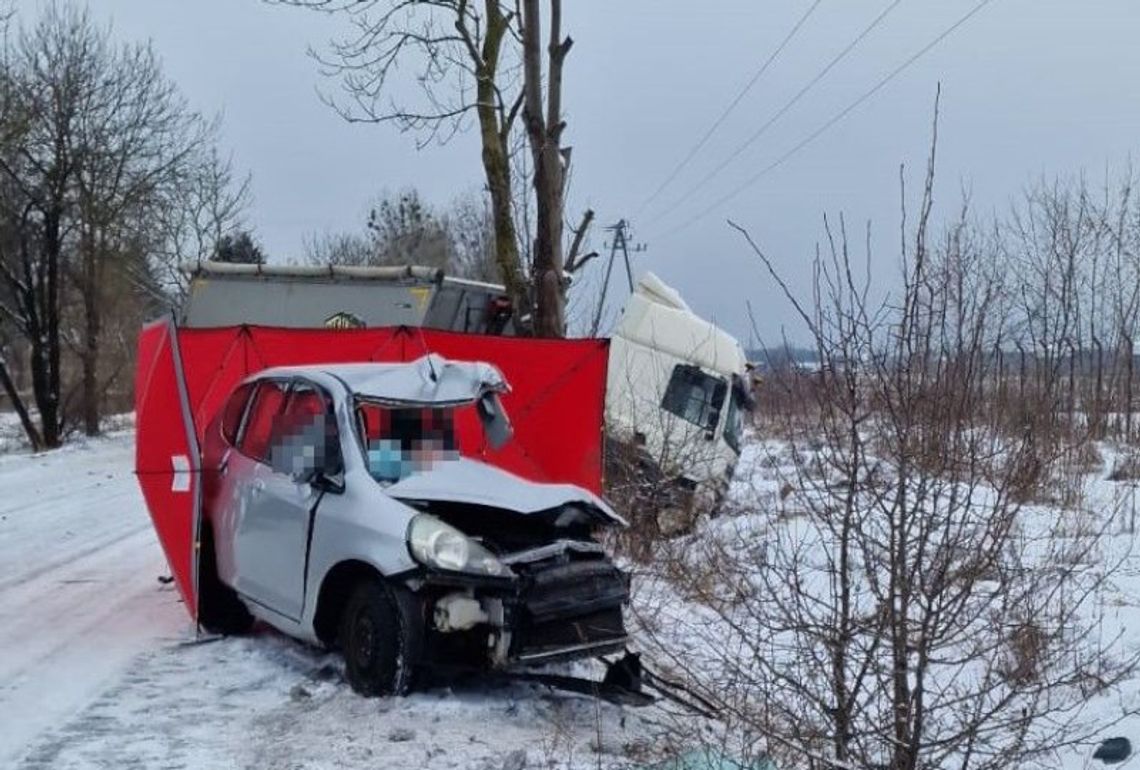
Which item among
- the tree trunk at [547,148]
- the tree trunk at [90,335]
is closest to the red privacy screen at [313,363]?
the tree trunk at [547,148]

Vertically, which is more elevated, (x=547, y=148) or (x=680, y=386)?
(x=547, y=148)

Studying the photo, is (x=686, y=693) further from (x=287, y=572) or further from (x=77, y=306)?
(x=77, y=306)

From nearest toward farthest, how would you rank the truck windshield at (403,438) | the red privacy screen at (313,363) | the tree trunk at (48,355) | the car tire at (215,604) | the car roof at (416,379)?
1. the truck windshield at (403,438)
2. the car roof at (416,379)
3. the car tire at (215,604)
4. the red privacy screen at (313,363)
5. the tree trunk at (48,355)

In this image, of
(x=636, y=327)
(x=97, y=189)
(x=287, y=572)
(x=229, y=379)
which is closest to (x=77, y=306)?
(x=97, y=189)

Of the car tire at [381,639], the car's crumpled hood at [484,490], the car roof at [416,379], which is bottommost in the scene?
the car tire at [381,639]

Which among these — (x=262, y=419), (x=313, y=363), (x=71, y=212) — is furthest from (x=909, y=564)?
(x=71, y=212)

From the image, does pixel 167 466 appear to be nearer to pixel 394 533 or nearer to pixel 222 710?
pixel 222 710

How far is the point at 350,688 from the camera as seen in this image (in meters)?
6.80

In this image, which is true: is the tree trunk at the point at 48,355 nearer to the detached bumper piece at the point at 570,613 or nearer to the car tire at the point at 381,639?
the car tire at the point at 381,639

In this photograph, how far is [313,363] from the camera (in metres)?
10.1

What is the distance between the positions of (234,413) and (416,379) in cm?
149

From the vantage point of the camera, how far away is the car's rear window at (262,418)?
315 inches

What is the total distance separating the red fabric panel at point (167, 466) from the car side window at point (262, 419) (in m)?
0.40

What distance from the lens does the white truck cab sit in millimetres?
15086
